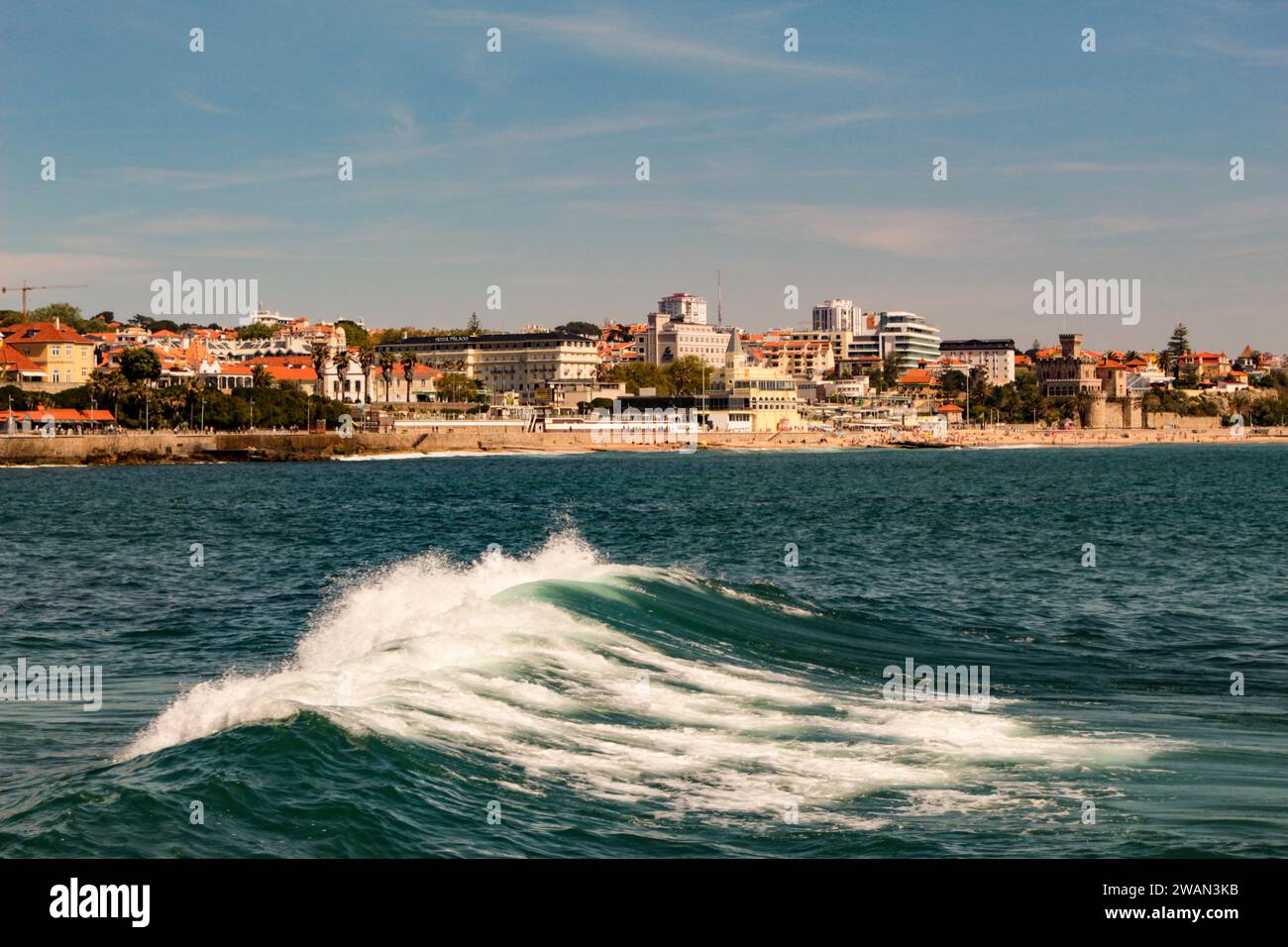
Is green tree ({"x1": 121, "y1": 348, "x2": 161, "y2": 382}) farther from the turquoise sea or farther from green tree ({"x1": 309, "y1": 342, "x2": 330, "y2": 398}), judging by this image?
the turquoise sea

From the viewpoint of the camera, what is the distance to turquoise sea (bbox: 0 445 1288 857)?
11.3 meters

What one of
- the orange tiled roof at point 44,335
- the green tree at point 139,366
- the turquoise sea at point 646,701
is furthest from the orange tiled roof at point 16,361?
the turquoise sea at point 646,701

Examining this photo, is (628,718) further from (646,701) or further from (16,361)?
(16,361)

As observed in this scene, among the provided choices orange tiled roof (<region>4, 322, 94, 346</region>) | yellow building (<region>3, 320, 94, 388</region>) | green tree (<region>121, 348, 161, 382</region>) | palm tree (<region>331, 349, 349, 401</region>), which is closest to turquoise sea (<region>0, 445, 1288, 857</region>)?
green tree (<region>121, 348, 161, 382</region>)

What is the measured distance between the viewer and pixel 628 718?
15688mm

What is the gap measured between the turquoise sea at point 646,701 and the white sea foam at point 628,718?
6 centimetres

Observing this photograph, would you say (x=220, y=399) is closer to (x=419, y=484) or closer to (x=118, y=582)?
(x=419, y=484)

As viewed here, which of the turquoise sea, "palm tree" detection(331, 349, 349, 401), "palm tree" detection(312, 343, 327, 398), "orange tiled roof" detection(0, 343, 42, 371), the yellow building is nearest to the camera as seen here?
the turquoise sea

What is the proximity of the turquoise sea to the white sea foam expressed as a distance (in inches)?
2.4

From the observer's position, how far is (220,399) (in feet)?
488

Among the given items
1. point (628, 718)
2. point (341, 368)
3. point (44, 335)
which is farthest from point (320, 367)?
point (628, 718)

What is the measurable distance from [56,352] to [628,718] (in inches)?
6716

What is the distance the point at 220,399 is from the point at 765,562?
4832 inches
